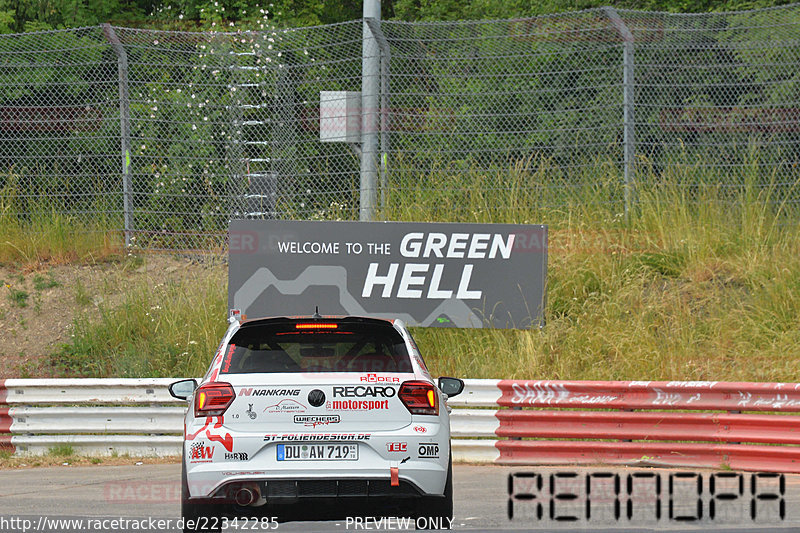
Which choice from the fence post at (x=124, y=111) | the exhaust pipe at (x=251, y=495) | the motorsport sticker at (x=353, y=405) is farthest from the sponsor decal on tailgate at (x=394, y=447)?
the fence post at (x=124, y=111)

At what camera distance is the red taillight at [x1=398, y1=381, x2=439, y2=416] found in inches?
292

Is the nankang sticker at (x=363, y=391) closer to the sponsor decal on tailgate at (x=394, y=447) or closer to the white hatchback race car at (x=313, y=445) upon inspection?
the white hatchback race car at (x=313, y=445)

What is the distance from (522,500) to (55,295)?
8.55 meters

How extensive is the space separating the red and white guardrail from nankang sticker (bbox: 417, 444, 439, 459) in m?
4.41

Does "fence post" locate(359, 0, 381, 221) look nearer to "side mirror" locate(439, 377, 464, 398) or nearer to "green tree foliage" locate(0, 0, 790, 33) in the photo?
"green tree foliage" locate(0, 0, 790, 33)

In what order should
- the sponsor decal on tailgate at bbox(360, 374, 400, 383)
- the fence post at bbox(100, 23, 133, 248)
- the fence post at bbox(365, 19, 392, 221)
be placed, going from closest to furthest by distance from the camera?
the sponsor decal on tailgate at bbox(360, 374, 400, 383) < the fence post at bbox(365, 19, 392, 221) < the fence post at bbox(100, 23, 133, 248)

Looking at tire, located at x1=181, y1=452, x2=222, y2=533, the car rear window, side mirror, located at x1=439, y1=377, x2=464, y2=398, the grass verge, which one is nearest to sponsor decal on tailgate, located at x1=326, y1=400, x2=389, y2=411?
the car rear window

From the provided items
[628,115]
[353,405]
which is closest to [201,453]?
→ [353,405]

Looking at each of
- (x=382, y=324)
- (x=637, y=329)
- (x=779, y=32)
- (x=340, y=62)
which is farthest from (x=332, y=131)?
(x=382, y=324)

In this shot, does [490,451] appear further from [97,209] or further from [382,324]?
[97,209]

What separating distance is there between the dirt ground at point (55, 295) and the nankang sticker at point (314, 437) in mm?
8289

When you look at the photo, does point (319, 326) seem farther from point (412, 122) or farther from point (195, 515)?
point (412, 122)

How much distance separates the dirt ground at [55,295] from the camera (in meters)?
15.1

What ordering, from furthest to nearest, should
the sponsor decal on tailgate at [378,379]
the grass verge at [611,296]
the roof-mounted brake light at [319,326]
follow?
→ the grass verge at [611,296] → the roof-mounted brake light at [319,326] → the sponsor decal on tailgate at [378,379]
